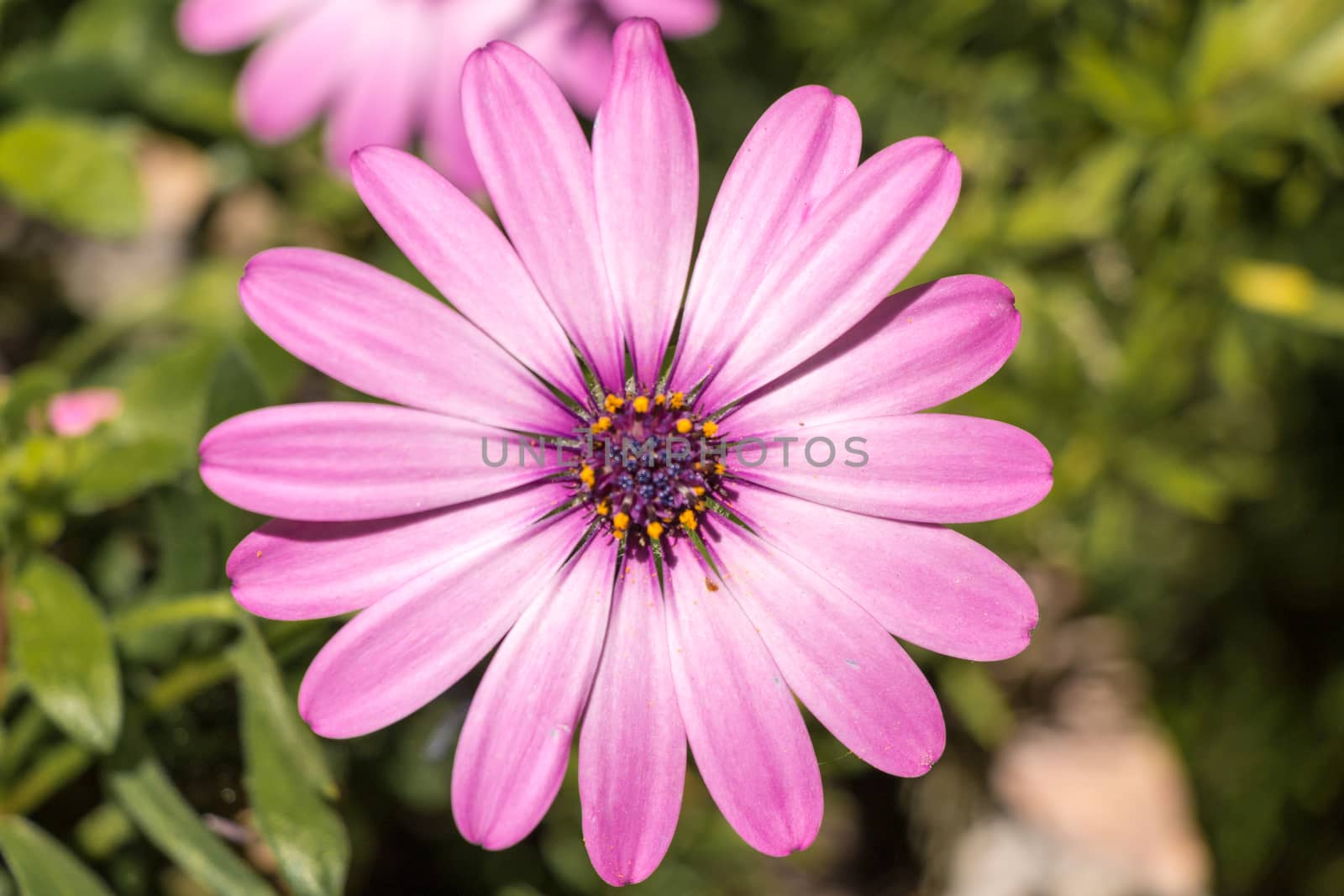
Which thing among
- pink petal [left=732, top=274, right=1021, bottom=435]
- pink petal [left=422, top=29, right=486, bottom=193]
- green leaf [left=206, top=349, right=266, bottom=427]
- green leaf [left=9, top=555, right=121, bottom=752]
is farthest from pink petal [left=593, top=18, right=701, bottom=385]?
green leaf [left=9, top=555, right=121, bottom=752]

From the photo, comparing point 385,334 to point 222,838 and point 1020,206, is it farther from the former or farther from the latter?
point 1020,206

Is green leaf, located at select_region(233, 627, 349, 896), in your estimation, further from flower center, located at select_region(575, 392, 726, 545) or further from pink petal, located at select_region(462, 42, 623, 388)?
pink petal, located at select_region(462, 42, 623, 388)

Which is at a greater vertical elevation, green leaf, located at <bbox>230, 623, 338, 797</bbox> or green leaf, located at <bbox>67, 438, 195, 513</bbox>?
green leaf, located at <bbox>67, 438, 195, 513</bbox>

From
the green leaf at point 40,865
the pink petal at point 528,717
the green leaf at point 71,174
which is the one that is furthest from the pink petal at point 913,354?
the green leaf at point 71,174

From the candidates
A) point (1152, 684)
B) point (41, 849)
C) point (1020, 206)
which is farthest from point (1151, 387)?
point (41, 849)

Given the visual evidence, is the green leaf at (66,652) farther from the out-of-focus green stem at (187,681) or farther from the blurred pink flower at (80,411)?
the blurred pink flower at (80,411)

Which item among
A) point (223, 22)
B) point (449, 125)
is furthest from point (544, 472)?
point (223, 22)

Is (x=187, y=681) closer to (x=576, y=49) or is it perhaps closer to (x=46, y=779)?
(x=46, y=779)
